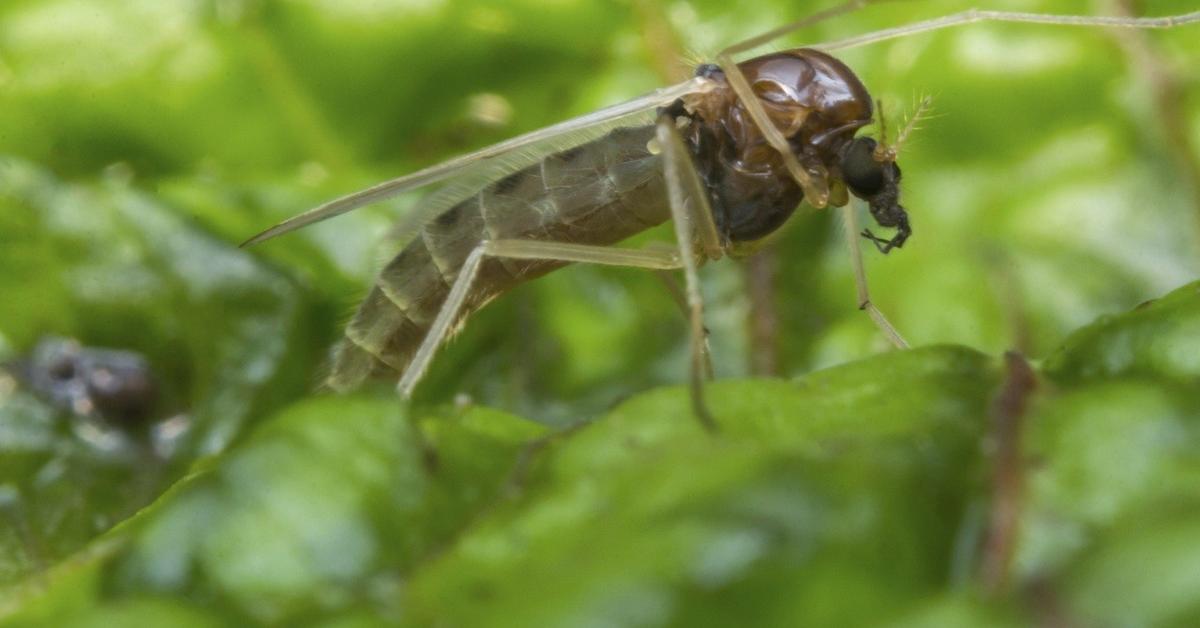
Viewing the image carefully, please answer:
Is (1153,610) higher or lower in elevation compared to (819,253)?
higher

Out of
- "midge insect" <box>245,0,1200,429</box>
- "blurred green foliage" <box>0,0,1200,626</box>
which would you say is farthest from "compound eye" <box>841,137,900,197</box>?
"blurred green foliage" <box>0,0,1200,626</box>

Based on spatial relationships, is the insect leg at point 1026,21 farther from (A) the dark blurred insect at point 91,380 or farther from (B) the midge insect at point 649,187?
(A) the dark blurred insect at point 91,380

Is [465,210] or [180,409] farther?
[465,210]

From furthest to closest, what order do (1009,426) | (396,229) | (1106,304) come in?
(396,229), (1106,304), (1009,426)

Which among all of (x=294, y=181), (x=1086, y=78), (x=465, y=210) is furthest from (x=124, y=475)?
(x=1086, y=78)

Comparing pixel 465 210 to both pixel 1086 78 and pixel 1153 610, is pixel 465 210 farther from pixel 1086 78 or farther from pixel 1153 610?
pixel 1153 610

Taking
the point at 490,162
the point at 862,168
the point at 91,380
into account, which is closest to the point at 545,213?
the point at 490,162

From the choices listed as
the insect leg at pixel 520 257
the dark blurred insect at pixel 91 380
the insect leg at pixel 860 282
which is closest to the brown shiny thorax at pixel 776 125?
the insect leg at pixel 860 282
